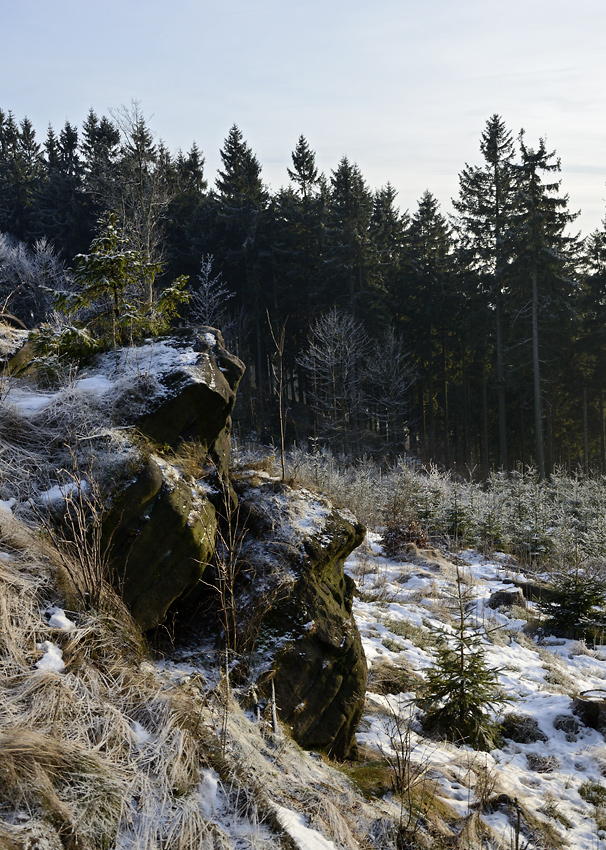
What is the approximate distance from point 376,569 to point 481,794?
18.0 feet

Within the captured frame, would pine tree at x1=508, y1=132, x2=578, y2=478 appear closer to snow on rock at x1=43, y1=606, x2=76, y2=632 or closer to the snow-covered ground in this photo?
the snow-covered ground

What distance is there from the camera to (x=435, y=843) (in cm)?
288

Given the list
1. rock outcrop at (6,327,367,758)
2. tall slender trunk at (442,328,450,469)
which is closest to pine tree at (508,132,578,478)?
tall slender trunk at (442,328,450,469)

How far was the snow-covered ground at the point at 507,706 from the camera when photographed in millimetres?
3654

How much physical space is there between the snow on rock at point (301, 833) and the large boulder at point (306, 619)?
99 cm

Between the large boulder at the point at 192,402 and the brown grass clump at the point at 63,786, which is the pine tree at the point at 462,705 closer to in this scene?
the large boulder at the point at 192,402

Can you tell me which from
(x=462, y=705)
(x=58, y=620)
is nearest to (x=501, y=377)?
(x=462, y=705)

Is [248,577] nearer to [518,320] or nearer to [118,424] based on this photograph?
[118,424]

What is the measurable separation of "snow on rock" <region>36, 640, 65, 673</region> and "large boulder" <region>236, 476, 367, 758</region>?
1.35 m

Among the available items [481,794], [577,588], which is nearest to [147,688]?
[481,794]

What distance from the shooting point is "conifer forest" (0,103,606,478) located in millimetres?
26359

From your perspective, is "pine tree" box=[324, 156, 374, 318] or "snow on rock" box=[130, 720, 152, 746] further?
"pine tree" box=[324, 156, 374, 318]

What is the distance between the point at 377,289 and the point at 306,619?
94.3 ft

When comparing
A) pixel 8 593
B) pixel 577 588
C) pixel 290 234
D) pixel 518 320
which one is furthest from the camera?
pixel 290 234
